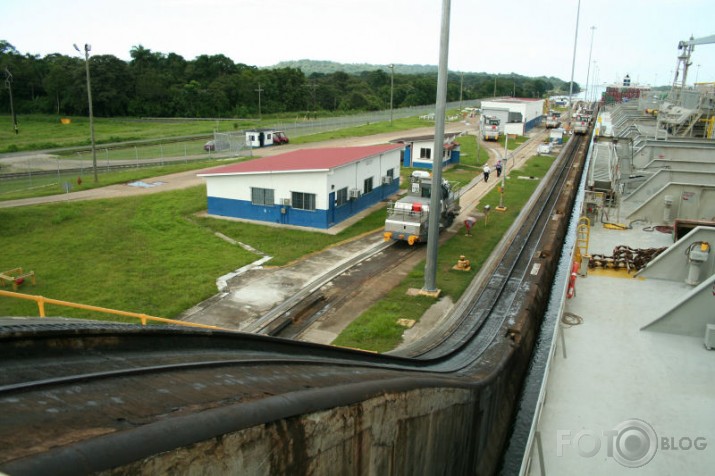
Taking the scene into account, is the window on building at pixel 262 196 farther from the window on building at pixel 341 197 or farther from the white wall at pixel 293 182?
the window on building at pixel 341 197

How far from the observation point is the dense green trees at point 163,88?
8256 cm

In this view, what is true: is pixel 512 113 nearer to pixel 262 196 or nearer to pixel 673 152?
pixel 673 152

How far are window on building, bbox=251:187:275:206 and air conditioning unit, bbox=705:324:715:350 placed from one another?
2082 cm

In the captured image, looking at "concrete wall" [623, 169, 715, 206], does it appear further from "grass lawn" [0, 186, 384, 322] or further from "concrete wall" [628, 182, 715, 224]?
"grass lawn" [0, 186, 384, 322]

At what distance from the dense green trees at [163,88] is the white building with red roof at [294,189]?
6207 centimetres

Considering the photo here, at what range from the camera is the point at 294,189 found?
92.5 feet

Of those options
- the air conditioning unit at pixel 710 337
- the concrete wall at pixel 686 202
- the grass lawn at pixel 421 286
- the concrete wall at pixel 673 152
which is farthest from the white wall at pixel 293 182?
the concrete wall at pixel 673 152

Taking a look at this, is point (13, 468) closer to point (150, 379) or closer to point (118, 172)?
point (150, 379)

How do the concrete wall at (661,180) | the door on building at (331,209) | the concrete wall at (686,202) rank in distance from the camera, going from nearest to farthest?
the concrete wall at (686,202) < the concrete wall at (661,180) < the door on building at (331,209)

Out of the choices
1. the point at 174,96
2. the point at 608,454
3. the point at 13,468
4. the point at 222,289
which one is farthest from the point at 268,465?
the point at 174,96

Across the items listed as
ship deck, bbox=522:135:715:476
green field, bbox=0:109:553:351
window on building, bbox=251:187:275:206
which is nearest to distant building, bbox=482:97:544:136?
green field, bbox=0:109:553:351

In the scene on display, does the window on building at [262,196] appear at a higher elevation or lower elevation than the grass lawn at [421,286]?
higher

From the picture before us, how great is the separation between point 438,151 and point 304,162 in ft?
42.5

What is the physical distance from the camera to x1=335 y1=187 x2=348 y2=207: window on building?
95.4 feet
